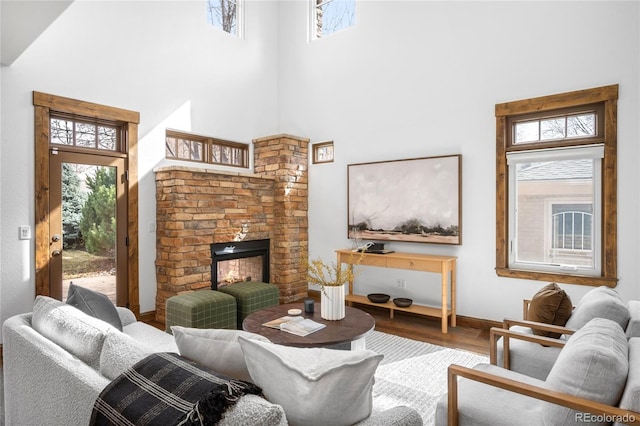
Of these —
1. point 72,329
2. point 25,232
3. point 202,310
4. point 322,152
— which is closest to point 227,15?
point 322,152

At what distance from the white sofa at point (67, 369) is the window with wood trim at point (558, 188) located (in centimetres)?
320

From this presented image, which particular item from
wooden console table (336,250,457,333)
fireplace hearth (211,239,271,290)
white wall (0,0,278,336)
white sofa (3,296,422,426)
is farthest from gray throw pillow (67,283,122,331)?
fireplace hearth (211,239,271,290)

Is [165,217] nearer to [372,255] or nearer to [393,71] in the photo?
[372,255]

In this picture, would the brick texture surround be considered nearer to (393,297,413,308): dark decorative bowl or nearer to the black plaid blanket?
(393,297,413,308): dark decorative bowl

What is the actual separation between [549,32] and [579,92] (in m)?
0.72

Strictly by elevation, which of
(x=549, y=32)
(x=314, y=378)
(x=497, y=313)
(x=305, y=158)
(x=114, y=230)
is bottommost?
(x=497, y=313)

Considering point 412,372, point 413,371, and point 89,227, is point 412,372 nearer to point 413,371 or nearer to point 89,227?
point 413,371

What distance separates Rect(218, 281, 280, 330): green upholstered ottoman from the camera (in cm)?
405

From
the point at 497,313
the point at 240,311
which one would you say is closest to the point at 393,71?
the point at 497,313

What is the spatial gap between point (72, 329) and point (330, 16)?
5.46 meters

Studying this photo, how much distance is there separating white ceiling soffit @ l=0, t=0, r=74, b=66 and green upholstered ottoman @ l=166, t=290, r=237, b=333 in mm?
2533

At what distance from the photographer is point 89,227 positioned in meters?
4.00

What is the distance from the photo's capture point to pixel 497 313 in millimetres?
4027

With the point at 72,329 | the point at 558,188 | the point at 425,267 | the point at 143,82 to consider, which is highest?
the point at 143,82
